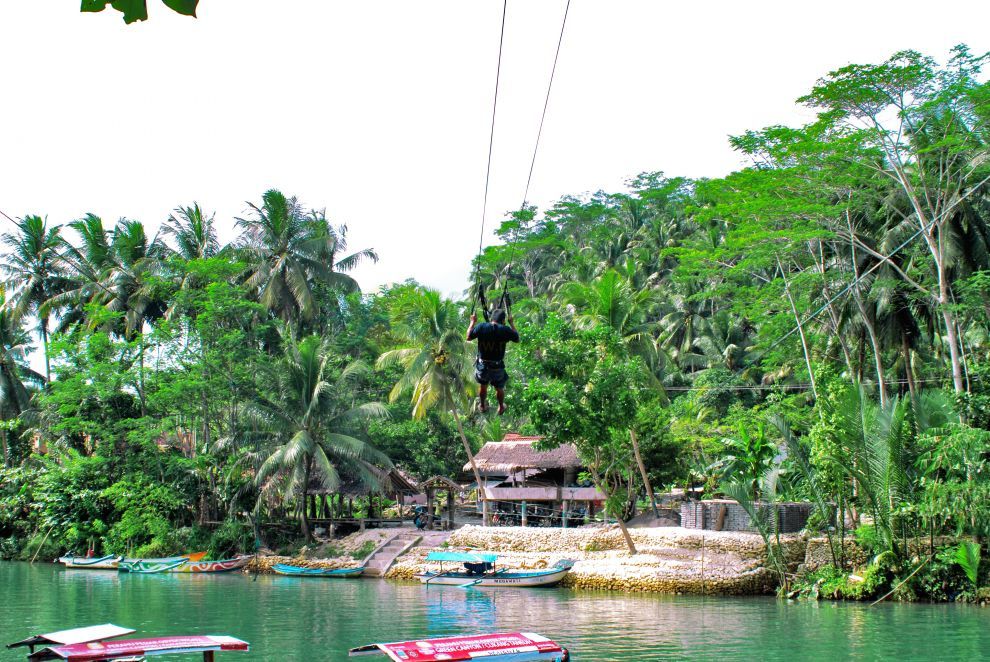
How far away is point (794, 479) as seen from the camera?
20.2 metres

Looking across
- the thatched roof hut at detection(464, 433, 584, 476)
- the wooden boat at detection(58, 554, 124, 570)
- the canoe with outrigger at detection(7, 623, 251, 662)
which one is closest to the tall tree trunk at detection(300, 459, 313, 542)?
the thatched roof hut at detection(464, 433, 584, 476)

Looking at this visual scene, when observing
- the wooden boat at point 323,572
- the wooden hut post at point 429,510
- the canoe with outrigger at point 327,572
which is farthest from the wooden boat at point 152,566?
the wooden hut post at point 429,510

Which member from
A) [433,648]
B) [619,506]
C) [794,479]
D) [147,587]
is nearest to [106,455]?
[147,587]

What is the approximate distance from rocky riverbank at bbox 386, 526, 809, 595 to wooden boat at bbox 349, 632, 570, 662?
12051 mm

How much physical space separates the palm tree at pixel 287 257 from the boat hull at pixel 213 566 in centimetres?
1051

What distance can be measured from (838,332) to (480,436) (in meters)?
16.2

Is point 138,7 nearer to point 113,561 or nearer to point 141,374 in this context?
point 113,561

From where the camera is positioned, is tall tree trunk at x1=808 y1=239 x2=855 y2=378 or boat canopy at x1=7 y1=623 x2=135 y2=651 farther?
tall tree trunk at x1=808 y1=239 x2=855 y2=378

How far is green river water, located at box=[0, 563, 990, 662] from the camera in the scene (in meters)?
13.4

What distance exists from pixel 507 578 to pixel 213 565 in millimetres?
10432

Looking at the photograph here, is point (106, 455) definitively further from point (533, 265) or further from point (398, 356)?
point (533, 265)

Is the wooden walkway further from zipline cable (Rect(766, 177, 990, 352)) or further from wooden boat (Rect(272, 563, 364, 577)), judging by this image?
zipline cable (Rect(766, 177, 990, 352))

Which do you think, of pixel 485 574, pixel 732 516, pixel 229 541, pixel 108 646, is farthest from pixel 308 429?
pixel 108 646

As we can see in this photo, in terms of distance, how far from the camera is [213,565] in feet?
90.3
